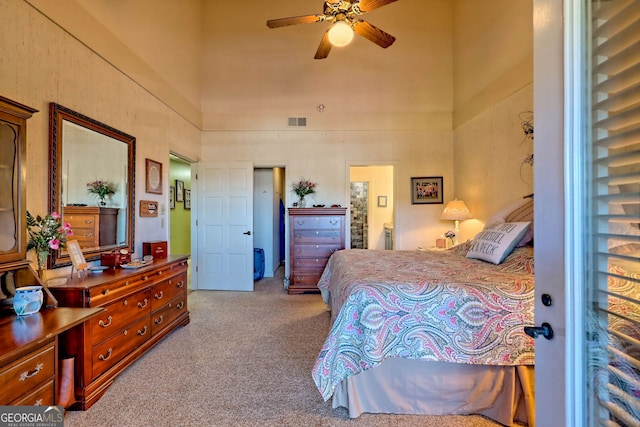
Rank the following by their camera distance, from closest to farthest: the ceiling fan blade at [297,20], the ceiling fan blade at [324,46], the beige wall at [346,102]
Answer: the ceiling fan blade at [297,20], the ceiling fan blade at [324,46], the beige wall at [346,102]

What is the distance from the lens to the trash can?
5.35 metres

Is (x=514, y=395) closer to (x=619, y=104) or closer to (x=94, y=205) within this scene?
(x=619, y=104)

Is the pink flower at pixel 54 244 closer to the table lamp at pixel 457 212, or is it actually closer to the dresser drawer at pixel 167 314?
the dresser drawer at pixel 167 314

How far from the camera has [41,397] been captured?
5.05ft

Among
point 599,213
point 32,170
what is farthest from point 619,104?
point 32,170

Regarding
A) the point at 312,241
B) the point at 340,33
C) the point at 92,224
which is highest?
the point at 340,33

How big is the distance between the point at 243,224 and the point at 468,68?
13.9ft

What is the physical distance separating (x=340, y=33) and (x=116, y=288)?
2823 millimetres

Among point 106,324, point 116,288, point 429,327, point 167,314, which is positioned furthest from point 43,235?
point 429,327

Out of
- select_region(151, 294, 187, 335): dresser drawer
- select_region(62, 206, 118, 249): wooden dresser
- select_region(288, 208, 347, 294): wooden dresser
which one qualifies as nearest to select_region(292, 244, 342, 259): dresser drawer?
select_region(288, 208, 347, 294): wooden dresser

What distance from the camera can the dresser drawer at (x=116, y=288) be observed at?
2021 mm

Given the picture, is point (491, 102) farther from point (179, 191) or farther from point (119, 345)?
point (179, 191)

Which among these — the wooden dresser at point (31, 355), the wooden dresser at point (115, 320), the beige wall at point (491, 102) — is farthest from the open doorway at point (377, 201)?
the wooden dresser at point (31, 355)

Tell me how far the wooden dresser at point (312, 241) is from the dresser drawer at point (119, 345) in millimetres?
2328
